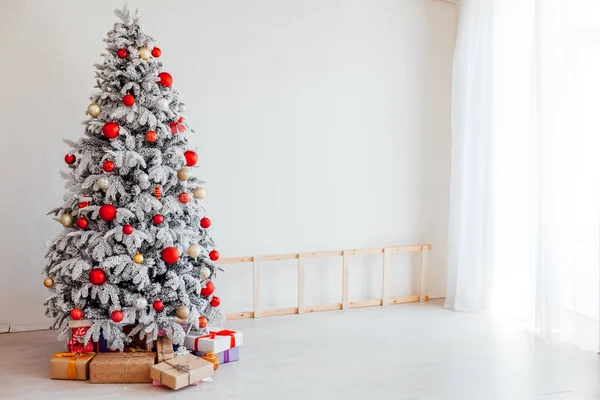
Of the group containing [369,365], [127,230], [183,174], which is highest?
[183,174]

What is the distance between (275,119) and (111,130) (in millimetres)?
1432

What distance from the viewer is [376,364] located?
316 centimetres

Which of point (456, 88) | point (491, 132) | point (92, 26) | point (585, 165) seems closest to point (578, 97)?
point (585, 165)

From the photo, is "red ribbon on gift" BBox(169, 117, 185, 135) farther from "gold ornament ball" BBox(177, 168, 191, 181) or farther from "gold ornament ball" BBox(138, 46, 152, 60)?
"gold ornament ball" BBox(138, 46, 152, 60)

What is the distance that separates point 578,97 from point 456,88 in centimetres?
114

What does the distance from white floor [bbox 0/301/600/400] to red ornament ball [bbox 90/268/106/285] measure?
52cm

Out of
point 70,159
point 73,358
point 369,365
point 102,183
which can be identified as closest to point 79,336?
point 73,358

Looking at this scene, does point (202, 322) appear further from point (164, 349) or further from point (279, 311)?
point (279, 311)

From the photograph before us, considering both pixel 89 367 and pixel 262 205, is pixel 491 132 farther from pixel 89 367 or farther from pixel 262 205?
pixel 89 367

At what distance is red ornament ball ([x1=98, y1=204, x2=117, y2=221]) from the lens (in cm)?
302

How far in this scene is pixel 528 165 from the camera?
12.7 feet

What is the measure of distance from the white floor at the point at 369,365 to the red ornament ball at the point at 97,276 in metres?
0.52

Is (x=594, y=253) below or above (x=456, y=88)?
below

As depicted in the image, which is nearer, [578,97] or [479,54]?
[578,97]
